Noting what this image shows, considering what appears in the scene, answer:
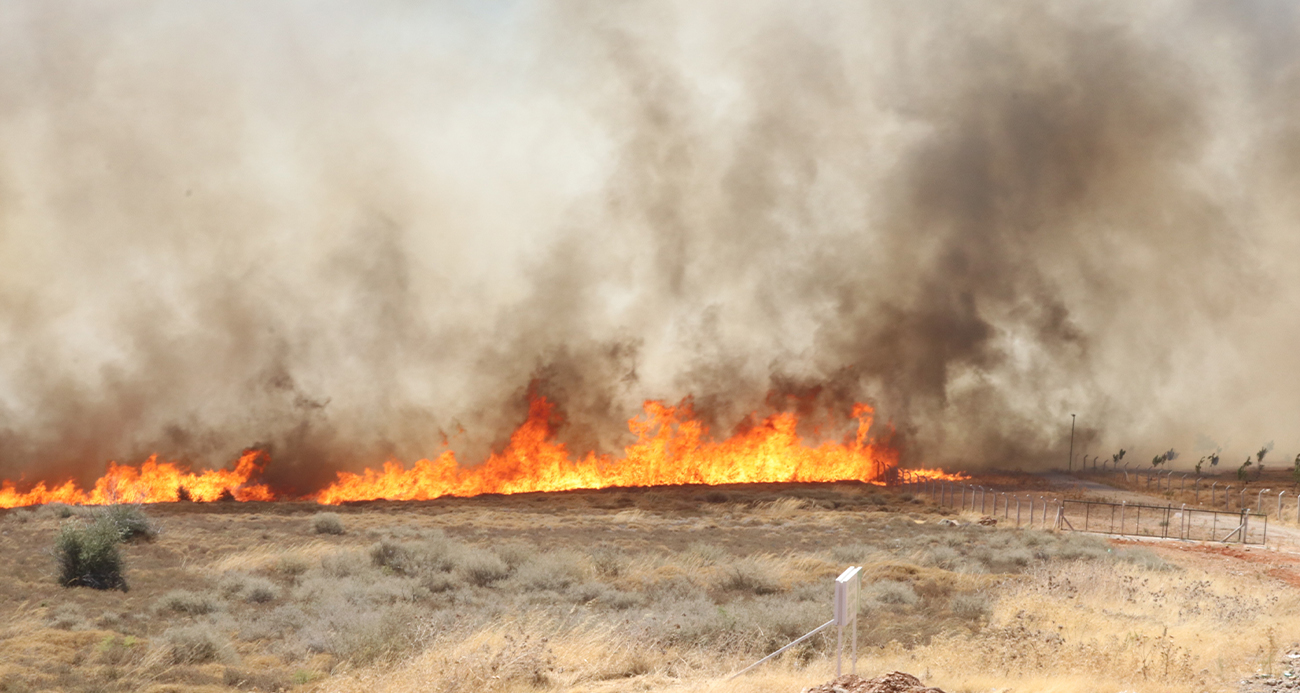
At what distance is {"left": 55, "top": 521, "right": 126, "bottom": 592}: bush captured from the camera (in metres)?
19.2

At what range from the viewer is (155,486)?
55.1 meters

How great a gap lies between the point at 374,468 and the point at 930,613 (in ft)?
177

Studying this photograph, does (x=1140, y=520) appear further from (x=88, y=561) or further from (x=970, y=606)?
(x=88, y=561)

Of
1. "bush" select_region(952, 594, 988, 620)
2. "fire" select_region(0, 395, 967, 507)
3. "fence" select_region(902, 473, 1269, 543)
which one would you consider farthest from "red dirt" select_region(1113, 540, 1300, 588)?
"fire" select_region(0, 395, 967, 507)

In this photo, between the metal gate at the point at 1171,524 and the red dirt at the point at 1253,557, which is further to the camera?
the metal gate at the point at 1171,524

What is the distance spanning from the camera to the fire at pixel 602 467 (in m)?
58.2

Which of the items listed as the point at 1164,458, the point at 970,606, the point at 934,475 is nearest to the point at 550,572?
the point at 970,606

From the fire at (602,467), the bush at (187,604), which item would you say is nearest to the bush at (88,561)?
the bush at (187,604)

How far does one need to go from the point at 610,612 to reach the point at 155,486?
4789 cm

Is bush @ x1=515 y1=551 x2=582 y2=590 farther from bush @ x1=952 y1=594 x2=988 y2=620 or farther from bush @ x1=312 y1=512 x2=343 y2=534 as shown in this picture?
bush @ x1=312 y1=512 x2=343 y2=534

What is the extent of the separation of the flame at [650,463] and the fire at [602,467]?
0.08 metres

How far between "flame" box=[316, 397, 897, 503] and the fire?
8cm

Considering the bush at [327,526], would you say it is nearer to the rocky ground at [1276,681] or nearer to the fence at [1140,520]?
the rocky ground at [1276,681]

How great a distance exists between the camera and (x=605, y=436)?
72.6 m
